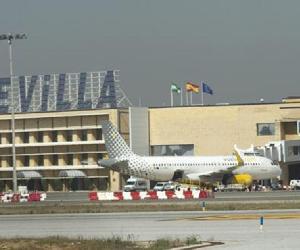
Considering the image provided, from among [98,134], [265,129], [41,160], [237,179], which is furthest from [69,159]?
[237,179]

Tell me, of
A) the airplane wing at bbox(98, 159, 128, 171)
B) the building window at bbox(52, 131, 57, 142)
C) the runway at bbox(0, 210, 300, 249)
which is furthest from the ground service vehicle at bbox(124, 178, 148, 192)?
the runway at bbox(0, 210, 300, 249)

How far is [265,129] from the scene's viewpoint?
13250 cm

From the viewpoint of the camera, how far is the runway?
117 ft

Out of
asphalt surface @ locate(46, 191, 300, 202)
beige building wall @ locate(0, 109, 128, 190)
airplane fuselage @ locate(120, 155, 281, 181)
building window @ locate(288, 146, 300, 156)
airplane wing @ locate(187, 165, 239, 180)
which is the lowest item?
asphalt surface @ locate(46, 191, 300, 202)

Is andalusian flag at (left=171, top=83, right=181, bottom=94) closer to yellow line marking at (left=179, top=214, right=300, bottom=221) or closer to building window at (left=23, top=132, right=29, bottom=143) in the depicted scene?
building window at (left=23, top=132, right=29, bottom=143)

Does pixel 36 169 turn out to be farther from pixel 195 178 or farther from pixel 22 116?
pixel 195 178

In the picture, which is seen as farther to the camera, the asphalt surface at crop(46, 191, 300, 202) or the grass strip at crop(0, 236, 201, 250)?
the asphalt surface at crop(46, 191, 300, 202)

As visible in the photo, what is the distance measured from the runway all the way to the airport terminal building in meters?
75.2

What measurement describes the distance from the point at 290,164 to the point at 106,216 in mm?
76433

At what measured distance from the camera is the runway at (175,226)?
35750mm

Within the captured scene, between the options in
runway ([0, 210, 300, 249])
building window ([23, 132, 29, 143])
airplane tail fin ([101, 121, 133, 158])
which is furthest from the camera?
building window ([23, 132, 29, 143])

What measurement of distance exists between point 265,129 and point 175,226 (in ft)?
293

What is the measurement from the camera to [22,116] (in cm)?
14112

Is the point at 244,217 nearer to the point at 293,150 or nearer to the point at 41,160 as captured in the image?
the point at 293,150
